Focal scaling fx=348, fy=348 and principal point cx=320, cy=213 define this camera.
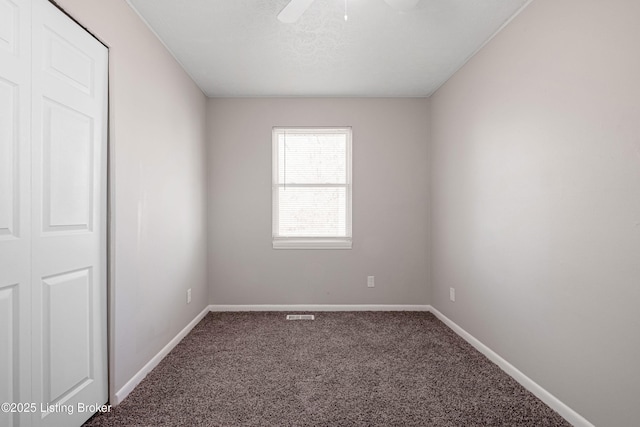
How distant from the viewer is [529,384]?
221cm

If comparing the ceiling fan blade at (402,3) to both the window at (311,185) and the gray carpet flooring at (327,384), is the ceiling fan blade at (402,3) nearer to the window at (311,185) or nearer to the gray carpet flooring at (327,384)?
the window at (311,185)

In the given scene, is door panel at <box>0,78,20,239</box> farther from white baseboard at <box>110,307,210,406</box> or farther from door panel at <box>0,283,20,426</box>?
white baseboard at <box>110,307,210,406</box>

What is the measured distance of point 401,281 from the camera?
13.3 feet

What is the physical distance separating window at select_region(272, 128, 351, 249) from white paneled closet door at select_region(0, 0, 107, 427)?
86.5 inches

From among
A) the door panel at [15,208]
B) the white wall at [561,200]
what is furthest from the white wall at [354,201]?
the door panel at [15,208]

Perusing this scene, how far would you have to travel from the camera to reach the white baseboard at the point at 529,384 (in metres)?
1.85

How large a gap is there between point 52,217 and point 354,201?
2.91 m

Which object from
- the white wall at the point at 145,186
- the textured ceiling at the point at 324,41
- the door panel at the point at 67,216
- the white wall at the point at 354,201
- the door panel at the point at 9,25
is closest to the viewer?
the door panel at the point at 9,25

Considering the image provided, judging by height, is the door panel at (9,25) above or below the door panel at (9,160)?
above

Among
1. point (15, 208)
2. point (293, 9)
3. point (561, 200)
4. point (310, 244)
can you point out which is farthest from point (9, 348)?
point (310, 244)

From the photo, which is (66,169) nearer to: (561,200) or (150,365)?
(150,365)

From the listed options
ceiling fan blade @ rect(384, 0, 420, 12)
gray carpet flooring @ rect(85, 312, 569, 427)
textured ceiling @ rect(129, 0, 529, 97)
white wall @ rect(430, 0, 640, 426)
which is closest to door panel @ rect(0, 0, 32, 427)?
gray carpet flooring @ rect(85, 312, 569, 427)

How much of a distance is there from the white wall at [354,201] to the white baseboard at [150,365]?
74 cm

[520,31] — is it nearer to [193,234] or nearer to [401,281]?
[401,281]
